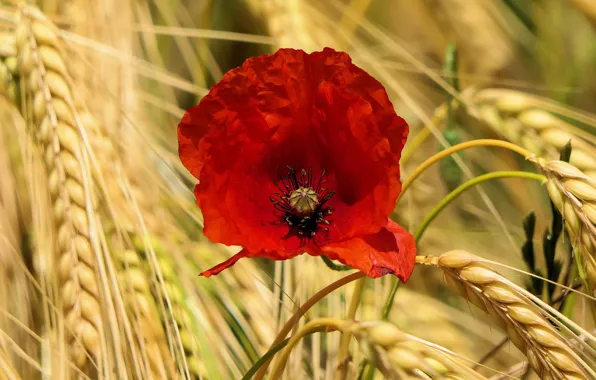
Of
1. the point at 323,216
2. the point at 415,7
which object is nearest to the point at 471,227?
the point at 415,7

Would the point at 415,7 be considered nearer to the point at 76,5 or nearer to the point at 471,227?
the point at 471,227

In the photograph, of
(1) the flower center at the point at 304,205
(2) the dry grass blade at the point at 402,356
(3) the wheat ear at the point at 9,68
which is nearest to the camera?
(2) the dry grass blade at the point at 402,356

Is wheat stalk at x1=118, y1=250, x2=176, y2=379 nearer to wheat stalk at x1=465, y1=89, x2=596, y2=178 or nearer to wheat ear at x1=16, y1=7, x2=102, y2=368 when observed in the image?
wheat ear at x1=16, y1=7, x2=102, y2=368

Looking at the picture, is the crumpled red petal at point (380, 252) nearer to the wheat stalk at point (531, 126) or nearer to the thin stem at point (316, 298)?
the thin stem at point (316, 298)

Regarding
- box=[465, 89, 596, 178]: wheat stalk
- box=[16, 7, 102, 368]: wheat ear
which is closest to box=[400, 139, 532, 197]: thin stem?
box=[465, 89, 596, 178]: wheat stalk

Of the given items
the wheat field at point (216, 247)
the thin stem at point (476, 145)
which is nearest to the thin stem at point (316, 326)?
the wheat field at point (216, 247)

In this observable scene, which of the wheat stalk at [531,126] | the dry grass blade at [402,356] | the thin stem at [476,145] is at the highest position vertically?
the wheat stalk at [531,126]
